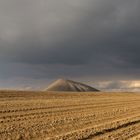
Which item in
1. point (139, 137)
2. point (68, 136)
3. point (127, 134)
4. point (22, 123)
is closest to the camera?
point (68, 136)

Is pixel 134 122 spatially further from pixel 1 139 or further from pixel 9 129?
pixel 1 139

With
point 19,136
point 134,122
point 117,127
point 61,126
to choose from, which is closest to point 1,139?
point 19,136

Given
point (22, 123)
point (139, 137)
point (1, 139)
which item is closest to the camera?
point (1, 139)

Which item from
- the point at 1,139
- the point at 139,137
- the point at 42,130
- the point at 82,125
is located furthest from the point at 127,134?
the point at 1,139

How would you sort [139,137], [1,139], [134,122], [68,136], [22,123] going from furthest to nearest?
[134,122]
[22,123]
[139,137]
[68,136]
[1,139]

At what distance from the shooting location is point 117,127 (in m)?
23.0

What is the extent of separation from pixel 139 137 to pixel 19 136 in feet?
20.9

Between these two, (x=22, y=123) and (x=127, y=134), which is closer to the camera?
(x=127, y=134)

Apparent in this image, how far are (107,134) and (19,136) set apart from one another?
504cm

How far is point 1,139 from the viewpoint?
1675 cm

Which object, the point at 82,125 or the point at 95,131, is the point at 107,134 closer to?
the point at 95,131

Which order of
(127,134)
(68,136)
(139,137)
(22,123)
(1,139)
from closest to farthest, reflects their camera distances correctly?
(1,139)
(68,136)
(139,137)
(127,134)
(22,123)

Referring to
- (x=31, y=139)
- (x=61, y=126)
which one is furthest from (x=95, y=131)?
(x=31, y=139)

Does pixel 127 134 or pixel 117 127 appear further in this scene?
pixel 117 127
